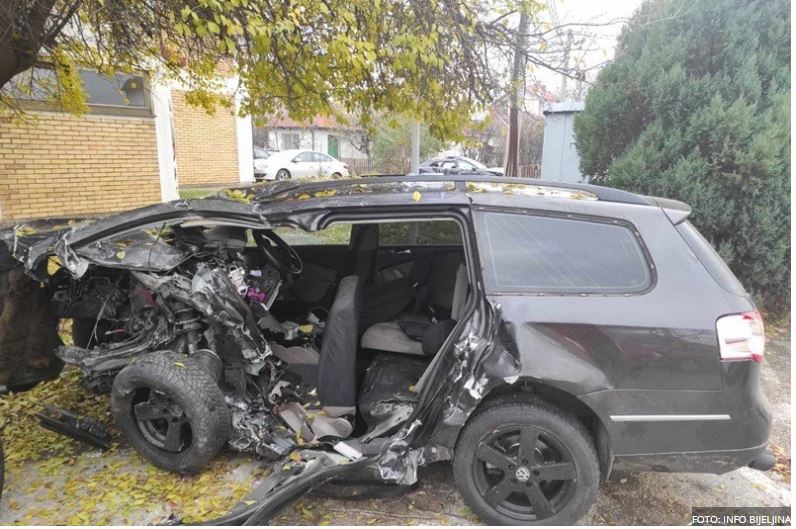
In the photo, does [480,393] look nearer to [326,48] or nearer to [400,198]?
[400,198]

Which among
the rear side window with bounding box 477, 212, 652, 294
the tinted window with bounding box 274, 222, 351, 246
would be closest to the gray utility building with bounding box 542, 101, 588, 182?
the tinted window with bounding box 274, 222, 351, 246

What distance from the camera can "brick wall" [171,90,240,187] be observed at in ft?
51.3

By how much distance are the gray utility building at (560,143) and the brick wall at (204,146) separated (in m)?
10.5

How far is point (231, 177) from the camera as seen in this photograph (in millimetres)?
→ 17031

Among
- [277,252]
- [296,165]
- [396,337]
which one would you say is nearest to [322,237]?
[277,252]

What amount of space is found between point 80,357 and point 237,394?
101 centimetres

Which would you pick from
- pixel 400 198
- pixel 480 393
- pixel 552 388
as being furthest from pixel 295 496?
pixel 400 198

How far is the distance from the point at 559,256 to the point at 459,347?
0.70 m

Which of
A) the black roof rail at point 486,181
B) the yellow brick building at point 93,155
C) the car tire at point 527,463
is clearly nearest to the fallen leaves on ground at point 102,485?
the car tire at point 527,463

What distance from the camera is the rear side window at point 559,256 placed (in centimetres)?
244

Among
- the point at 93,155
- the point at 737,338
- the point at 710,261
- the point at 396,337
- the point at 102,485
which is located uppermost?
the point at 93,155

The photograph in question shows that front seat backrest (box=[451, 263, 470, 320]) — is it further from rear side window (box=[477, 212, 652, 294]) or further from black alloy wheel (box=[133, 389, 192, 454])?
black alloy wheel (box=[133, 389, 192, 454])

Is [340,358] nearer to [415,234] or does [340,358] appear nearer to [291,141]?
[415,234]

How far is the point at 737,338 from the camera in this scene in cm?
230
